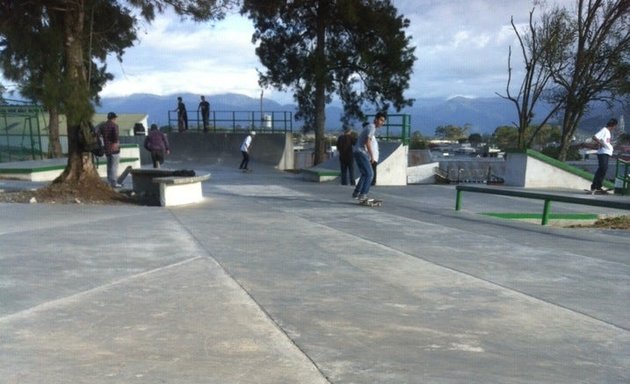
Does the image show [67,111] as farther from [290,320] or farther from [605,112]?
[605,112]

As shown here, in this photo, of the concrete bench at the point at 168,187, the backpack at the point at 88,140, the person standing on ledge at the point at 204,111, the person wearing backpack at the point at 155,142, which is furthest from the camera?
the person standing on ledge at the point at 204,111

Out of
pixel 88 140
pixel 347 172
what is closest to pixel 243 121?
pixel 347 172

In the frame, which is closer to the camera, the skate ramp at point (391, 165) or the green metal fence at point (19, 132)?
the skate ramp at point (391, 165)

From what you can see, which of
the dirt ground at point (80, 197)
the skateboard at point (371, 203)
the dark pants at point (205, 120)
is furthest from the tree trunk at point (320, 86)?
the dirt ground at point (80, 197)

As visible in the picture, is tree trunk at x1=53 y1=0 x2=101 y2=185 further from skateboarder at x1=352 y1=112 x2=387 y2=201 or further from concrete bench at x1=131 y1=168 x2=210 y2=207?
skateboarder at x1=352 y1=112 x2=387 y2=201

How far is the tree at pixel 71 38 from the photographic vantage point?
33.9 feet

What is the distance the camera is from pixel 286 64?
2877cm

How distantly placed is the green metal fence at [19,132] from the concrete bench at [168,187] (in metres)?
13.5

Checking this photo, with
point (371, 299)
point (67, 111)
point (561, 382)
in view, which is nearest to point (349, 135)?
point (67, 111)

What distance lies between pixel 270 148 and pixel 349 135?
14.0 m

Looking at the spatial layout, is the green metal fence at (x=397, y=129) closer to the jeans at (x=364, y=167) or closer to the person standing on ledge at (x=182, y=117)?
the jeans at (x=364, y=167)

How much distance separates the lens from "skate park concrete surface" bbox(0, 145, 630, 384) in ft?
11.3

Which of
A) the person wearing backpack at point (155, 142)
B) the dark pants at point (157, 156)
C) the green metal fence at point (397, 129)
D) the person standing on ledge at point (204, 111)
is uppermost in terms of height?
the person standing on ledge at point (204, 111)

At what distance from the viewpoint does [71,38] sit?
10727 mm
